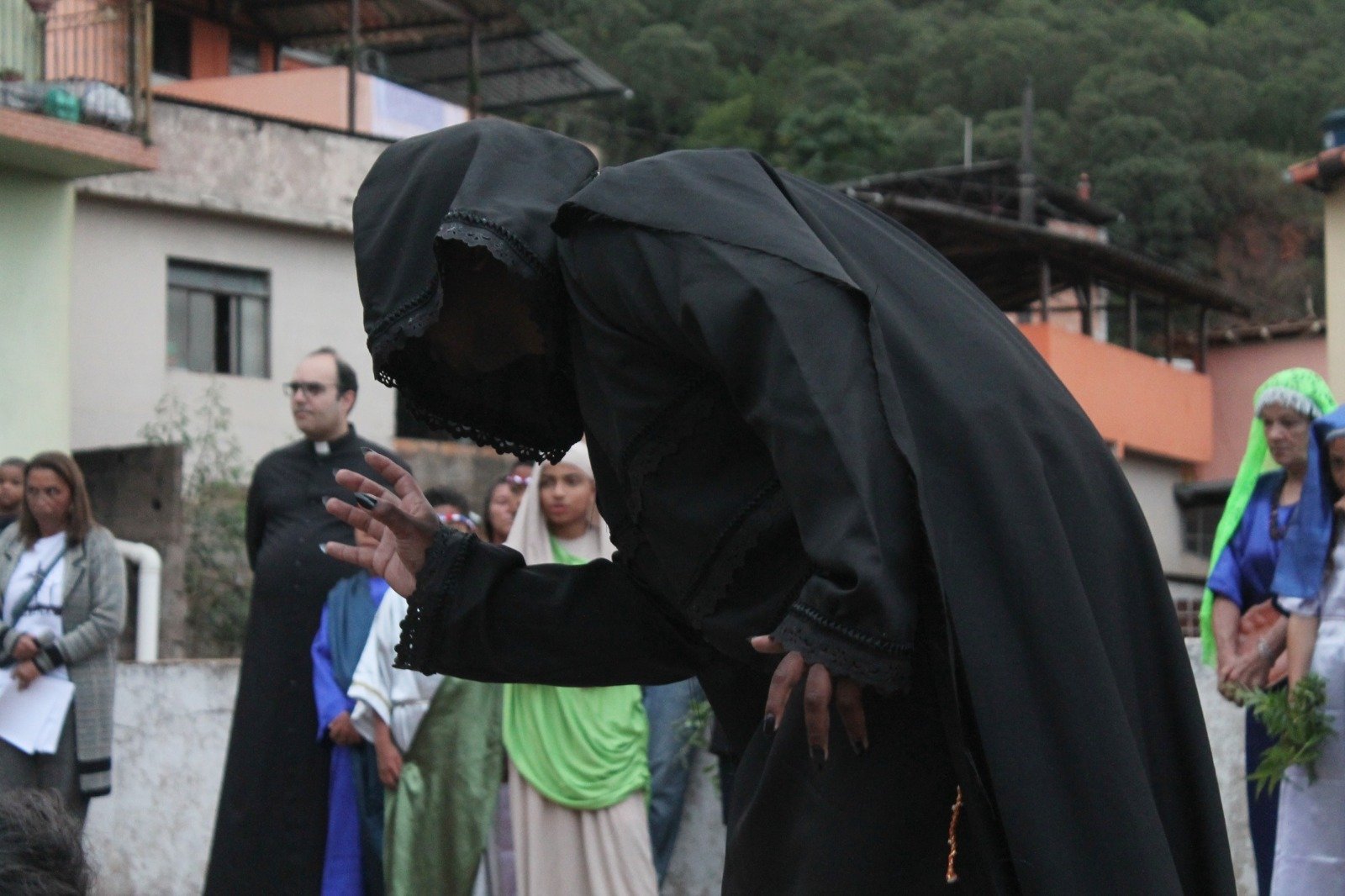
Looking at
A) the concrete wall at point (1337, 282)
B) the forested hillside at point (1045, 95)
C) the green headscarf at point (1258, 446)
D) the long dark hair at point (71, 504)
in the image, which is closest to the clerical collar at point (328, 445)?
the long dark hair at point (71, 504)

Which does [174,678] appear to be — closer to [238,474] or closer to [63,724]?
[63,724]

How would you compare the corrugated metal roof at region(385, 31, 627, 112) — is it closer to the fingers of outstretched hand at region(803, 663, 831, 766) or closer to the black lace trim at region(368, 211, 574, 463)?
the black lace trim at region(368, 211, 574, 463)

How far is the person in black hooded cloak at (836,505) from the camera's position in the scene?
2271 millimetres

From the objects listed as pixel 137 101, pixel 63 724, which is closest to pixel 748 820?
pixel 63 724

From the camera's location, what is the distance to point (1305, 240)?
46.2 m

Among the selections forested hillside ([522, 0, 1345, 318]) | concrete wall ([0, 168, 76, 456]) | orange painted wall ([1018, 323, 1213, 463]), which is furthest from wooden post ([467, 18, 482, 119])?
concrete wall ([0, 168, 76, 456])

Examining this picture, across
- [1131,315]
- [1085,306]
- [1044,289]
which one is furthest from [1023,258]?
[1131,315]

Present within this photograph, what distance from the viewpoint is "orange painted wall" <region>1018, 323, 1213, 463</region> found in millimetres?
30453

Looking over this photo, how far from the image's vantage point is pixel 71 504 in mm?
7832

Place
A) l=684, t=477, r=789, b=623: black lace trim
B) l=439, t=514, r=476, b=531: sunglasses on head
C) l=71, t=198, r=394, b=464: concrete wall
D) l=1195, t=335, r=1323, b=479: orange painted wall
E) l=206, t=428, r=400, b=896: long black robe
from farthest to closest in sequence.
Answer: l=1195, t=335, r=1323, b=479: orange painted wall < l=71, t=198, r=394, b=464: concrete wall < l=439, t=514, r=476, b=531: sunglasses on head < l=206, t=428, r=400, b=896: long black robe < l=684, t=477, r=789, b=623: black lace trim

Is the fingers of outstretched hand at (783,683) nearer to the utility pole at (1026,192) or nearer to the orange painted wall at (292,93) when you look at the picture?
the orange painted wall at (292,93)

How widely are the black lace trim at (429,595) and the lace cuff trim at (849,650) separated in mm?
962

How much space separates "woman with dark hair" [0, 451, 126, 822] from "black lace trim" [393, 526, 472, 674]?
16.3 feet

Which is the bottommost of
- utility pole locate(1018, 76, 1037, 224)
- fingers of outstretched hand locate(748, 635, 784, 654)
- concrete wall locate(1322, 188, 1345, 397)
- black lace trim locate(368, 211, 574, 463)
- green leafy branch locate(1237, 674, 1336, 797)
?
green leafy branch locate(1237, 674, 1336, 797)
